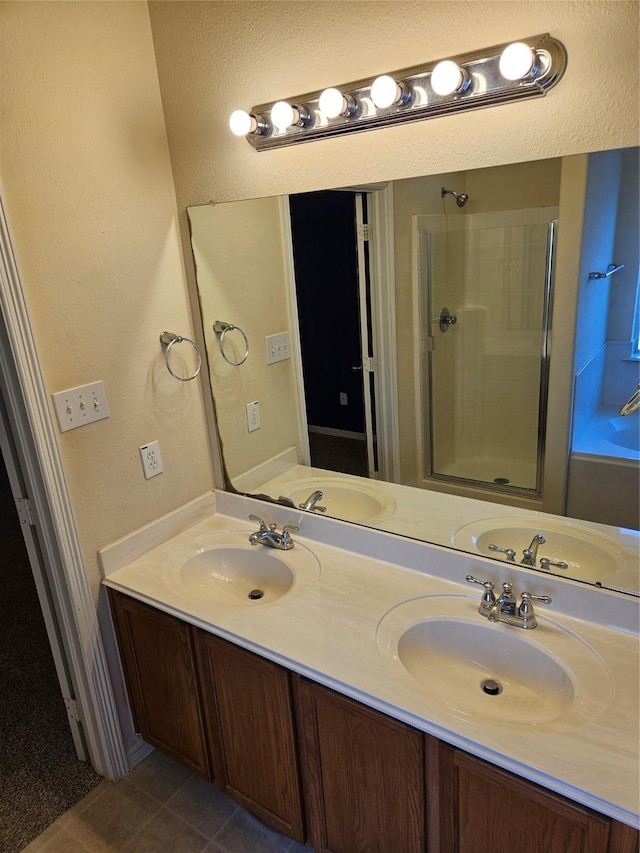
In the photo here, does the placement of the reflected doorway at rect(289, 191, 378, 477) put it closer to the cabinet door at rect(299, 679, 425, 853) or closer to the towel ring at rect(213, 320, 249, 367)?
the towel ring at rect(213, 320, 249, 367)

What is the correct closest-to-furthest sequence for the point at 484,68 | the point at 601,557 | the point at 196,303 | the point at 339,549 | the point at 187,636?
the point at 484,68 < the point at 601,557 < the point at 187,636 < the point at 339,549 < the point at 196,303

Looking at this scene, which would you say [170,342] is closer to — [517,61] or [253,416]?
[253,416]

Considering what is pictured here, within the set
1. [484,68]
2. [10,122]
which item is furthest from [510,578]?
[10,122]

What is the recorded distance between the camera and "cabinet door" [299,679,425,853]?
1143mm

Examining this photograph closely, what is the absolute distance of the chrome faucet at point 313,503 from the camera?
1754 millimetres

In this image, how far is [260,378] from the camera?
6.16 ft

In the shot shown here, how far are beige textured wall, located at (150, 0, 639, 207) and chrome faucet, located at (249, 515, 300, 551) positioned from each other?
0.99 metres

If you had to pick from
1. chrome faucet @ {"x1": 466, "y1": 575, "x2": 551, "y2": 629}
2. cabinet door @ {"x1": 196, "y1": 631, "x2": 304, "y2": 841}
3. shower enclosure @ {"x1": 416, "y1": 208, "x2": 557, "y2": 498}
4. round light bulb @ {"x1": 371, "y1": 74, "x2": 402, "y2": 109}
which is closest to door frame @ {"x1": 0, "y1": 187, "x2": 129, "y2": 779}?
cabinet door @ {"x1": 196, "y1": 631, "x2": 304, "y2": 841}

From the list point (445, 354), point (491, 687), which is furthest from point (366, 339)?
point (491, 687)

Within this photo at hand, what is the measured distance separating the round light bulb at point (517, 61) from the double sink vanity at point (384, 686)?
106 cm

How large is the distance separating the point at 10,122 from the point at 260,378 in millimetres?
950

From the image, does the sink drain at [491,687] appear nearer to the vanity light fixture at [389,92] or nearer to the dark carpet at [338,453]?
the dark carpet at [338,453]

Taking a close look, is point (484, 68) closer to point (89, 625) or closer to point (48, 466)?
point (48, 466)

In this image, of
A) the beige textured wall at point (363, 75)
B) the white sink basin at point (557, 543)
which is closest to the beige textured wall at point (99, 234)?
the beige textured wall at point (363, 75)
